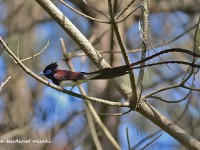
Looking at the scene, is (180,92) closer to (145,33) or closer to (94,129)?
(94,129)

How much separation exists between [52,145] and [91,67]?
628 millimetres

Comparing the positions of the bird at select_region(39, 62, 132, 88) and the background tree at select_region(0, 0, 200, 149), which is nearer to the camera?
the bird at select_region(39, 62, 132, 88)

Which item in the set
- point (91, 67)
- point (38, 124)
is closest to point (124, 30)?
point (91, 67)

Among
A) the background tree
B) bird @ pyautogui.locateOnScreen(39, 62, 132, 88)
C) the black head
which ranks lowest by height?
bird @ pyautogui.locateOnScreen(39, 62, 132, 88)

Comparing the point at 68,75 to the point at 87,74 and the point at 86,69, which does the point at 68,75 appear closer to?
the point at 87,74

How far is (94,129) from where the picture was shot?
2.44 meters

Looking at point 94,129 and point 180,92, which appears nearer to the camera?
point 94,129

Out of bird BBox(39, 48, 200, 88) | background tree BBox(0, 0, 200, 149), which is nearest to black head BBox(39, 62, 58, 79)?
bird BBox(39, 48, 200, 88)

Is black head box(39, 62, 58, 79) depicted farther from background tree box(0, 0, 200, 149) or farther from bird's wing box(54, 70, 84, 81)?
background tree box(0, 0, 200, 149)

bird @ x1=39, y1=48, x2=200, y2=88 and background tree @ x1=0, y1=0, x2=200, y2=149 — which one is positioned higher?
background tree @ x1=0, y1=0, x2=200, y2=149

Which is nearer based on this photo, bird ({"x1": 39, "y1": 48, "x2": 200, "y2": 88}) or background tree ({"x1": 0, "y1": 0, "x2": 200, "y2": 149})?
bird ({"x1": 39, "y1": 48, "x2": 200, "y2": 88})

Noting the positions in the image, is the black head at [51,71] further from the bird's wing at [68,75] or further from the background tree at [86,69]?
the background tree at [86,69]

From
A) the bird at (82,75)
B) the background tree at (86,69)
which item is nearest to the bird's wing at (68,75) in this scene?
the bird at (82,75)

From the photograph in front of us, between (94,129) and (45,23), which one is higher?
(45,23)
